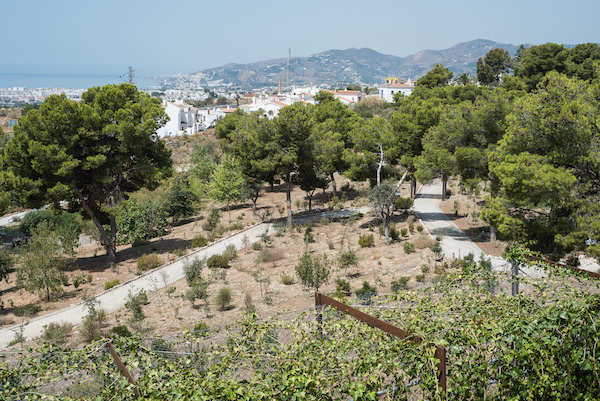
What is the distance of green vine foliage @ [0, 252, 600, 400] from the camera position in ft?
13.1

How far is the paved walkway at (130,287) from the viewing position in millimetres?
11359

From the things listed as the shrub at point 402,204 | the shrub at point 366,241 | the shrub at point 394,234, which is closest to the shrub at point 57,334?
the shrub at point 366,241

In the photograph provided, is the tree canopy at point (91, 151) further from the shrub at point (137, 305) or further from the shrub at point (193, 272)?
the shrub at point (137, 305)

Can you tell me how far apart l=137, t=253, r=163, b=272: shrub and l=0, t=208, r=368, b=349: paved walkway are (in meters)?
0.37

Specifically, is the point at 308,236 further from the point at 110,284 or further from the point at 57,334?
the point at 57,334

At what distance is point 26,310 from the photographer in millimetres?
12391

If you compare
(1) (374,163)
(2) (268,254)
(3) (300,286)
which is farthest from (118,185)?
(1) (374,163)

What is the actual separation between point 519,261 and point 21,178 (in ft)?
52.0

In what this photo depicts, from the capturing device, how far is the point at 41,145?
15547 millimetres

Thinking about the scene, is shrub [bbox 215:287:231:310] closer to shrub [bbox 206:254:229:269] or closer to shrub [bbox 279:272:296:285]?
shrub [bbox 279:272:296:285]

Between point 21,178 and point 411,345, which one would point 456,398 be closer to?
point 411,345

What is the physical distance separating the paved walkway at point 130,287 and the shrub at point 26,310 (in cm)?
40

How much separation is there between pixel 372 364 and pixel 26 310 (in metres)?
11.6

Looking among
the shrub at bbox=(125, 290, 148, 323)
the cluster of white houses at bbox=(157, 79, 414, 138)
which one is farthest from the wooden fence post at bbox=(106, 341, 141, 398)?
the cluster of white houses at bbox=(157, 79, 414, 138)
